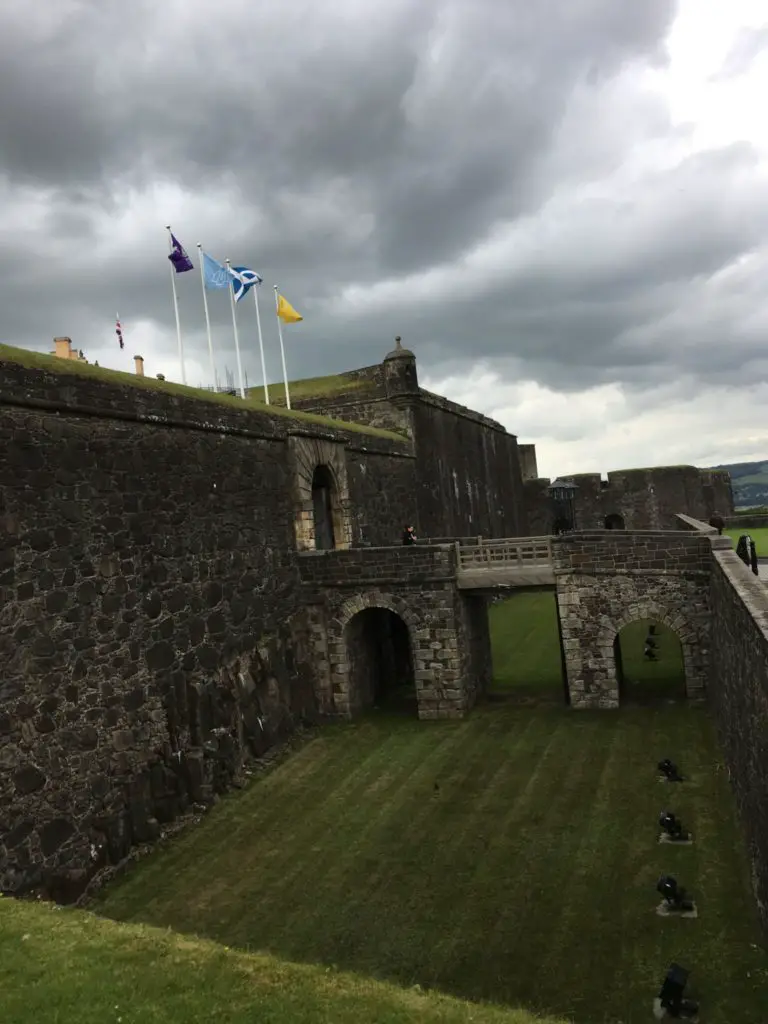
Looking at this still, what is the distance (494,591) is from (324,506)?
212 inches

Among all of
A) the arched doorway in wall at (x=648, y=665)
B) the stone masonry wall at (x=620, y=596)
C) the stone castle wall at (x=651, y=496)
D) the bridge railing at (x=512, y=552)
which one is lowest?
→ the arched doorway in wall at (x=648, y=665)

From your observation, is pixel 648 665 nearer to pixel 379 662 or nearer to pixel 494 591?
pixel 494 591

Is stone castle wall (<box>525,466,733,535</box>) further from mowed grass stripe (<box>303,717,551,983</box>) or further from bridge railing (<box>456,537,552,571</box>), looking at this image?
mowed grass stripe (<box>303,717,551,983</box>)

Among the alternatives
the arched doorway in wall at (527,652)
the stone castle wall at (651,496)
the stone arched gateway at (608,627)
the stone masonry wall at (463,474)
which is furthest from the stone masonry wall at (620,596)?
the stone castle wall at (651,496)

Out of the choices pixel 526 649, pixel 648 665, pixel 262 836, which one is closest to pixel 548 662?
pixel 526 649

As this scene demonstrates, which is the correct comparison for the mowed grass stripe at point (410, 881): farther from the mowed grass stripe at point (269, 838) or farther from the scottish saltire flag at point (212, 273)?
the scottish saltire flag at point (212, 273)

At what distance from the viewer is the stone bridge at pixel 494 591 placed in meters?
15.7

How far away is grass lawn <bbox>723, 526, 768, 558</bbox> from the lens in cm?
2675

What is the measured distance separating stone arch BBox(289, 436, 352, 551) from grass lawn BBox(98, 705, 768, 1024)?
5313mm

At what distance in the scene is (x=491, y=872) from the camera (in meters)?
9.73

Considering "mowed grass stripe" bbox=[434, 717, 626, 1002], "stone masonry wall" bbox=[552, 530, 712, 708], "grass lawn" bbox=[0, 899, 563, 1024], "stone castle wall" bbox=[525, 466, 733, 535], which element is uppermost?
"stone castle wall" bbox=[525, 466, 733, 535]

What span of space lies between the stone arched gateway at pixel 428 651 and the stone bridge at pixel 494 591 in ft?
0.07

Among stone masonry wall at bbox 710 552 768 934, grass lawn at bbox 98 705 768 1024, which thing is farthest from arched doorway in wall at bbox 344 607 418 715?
stone masonry wall at bbox 710 552 768 934

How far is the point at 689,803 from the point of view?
1098 centimetres
